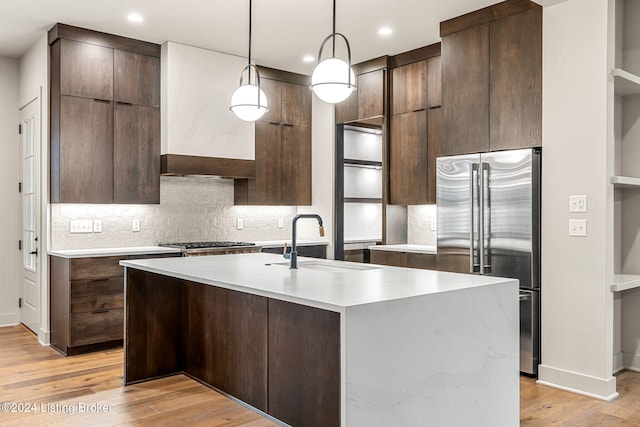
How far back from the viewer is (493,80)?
417cm

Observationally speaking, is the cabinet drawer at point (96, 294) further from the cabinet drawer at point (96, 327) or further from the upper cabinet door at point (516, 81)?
the upper cabinet door at point (516, 81)

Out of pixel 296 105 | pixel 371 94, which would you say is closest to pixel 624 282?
pixel 371 94

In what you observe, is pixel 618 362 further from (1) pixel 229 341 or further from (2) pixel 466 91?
(1) pixel 229 341

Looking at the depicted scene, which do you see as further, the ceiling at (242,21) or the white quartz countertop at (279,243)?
the white quartz countertop at (279,243)

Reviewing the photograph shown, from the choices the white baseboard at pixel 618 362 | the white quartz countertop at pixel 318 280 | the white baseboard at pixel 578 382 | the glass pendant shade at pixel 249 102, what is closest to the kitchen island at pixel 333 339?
the white quartz countertop at pixel 318 280

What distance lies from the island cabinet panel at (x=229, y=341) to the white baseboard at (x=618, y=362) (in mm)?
2718

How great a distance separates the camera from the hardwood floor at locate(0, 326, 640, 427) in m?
3.07

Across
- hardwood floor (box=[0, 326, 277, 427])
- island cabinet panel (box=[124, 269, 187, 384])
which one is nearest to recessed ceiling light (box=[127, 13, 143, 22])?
island cabinet panel (box=[124, 269, 187, 384])

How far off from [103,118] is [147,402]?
9.08ft

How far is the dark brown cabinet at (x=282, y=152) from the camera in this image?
6000mm

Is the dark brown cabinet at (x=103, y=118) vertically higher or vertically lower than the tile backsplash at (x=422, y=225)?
higher

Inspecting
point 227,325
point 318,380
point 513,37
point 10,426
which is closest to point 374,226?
point 513,37

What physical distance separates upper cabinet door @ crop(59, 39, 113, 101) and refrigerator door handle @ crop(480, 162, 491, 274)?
348 centimetres

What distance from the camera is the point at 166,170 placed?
516cm
